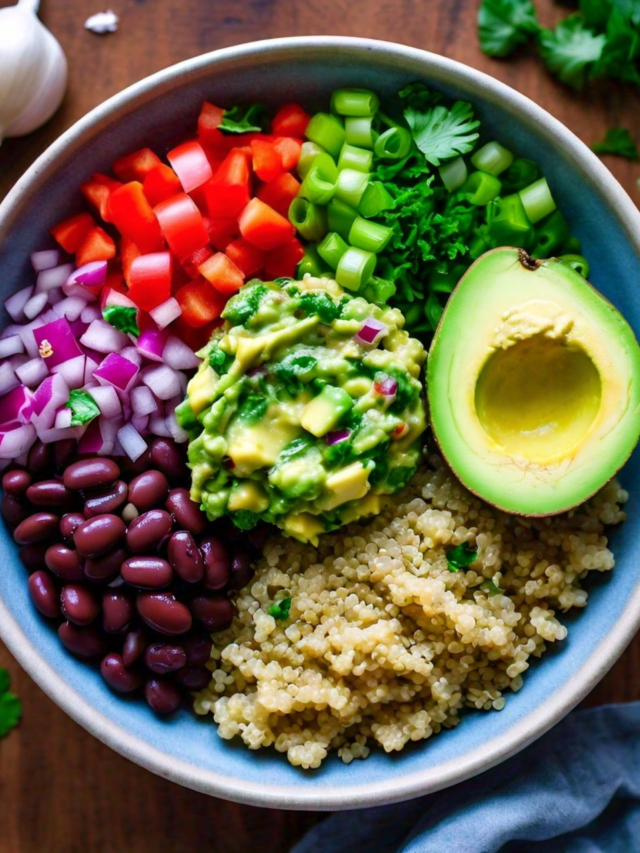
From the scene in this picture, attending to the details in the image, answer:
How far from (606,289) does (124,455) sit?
4.37ft

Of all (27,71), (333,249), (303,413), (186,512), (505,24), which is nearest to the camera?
(303,413)

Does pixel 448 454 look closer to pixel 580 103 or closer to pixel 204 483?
pixel 204 483

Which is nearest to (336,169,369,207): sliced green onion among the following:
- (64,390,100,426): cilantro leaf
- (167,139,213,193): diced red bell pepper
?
(167,139,213,193): diced red bell pepper

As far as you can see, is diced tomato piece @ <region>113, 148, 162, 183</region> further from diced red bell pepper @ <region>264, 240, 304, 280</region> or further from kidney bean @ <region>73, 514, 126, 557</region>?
kidney bean @ <region>73, 514, 126, 557</region>

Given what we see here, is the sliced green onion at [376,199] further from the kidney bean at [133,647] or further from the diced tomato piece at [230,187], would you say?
the kidney bean at [133,647]

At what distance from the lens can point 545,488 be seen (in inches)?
75.3

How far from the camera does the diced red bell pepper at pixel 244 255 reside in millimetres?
2162

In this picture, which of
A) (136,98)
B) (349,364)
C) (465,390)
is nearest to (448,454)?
(465,390)

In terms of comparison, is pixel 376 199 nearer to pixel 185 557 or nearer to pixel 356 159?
pixel 356 159

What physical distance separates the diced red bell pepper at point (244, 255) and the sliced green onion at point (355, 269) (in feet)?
0.73

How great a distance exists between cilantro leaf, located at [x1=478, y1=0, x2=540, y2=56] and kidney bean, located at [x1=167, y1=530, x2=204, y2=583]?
1.62m

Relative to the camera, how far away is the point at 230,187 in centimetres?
212

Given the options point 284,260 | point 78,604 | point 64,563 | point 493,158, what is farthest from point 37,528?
point 493,158

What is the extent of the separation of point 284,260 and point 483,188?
21.7 inches
